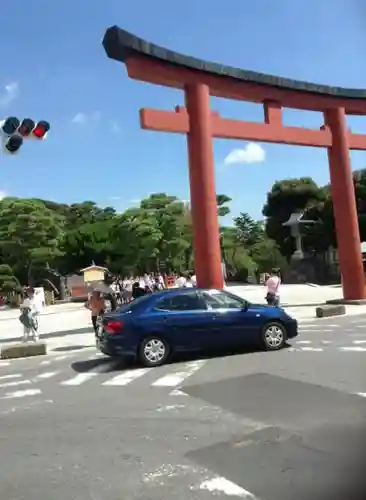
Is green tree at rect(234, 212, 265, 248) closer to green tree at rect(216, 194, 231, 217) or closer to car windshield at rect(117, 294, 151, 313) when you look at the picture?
green tree at rect(216, 194, 231, 217)

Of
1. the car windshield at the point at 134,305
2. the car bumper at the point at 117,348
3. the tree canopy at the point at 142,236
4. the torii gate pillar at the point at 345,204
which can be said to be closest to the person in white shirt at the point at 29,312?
the car windshield at the point at 134,305

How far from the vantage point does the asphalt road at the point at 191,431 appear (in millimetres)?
4723

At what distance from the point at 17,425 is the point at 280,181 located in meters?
62.1

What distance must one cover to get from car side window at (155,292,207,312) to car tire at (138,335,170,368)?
633mm

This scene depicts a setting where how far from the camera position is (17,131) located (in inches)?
524

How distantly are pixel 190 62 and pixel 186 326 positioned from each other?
11.6 metres

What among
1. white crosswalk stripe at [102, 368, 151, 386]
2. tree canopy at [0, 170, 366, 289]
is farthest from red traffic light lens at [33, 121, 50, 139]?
tree canopy at [0, 170, 366, 289]

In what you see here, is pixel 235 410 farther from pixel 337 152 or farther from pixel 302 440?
pixel 337 152

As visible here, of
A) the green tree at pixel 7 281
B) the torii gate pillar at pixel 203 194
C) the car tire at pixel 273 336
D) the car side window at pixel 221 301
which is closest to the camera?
the car side window at pixel 221 301

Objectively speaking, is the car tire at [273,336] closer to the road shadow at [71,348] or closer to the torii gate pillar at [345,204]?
the road shadow at [71,348]

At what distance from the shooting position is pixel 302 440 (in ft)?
18.8

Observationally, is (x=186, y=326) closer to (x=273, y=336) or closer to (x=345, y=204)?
(x=273, y=336)

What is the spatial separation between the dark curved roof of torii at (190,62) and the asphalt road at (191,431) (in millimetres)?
11411

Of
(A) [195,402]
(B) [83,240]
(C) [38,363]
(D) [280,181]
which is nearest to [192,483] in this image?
(A) [195,402]
